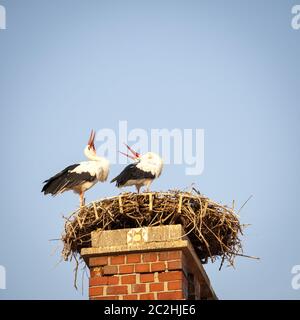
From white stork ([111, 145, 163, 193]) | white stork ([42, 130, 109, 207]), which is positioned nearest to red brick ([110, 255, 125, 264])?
white stork ([42, 130, 109, 207])

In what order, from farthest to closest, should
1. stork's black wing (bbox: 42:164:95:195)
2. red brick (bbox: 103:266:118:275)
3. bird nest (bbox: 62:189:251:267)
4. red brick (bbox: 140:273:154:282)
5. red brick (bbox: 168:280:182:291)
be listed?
→ stork's black wing (bbox: 42:164:95:195) → bird nest (bbox: 62:189:251:267) → red brick (bbox: 103:266:118:275) → red brick (bbox: 140:273:154:282) → red brick (bbox: 168:280:182:291)

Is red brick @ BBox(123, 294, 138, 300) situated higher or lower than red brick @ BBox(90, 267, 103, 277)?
lower

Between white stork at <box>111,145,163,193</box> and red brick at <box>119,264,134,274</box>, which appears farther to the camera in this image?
white stork at <box>111,145,163,193</box>

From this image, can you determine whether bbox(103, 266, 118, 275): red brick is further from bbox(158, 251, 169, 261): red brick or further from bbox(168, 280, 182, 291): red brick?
bbox(168, 280, 182, 291): red brick

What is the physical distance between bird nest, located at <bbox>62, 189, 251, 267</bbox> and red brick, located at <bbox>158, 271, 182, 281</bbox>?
668 mm

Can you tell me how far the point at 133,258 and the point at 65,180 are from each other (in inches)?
146

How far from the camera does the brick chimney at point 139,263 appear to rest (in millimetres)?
10508

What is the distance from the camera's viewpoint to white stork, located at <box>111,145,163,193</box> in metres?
14.4

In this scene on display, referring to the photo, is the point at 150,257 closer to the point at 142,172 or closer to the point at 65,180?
the point at 65,180

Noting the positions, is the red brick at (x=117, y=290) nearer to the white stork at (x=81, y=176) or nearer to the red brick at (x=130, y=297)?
the red brick at (x=130, y=297)

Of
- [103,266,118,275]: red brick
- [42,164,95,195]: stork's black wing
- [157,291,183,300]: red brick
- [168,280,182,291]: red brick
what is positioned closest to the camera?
[157,291,183,300]: red brick
